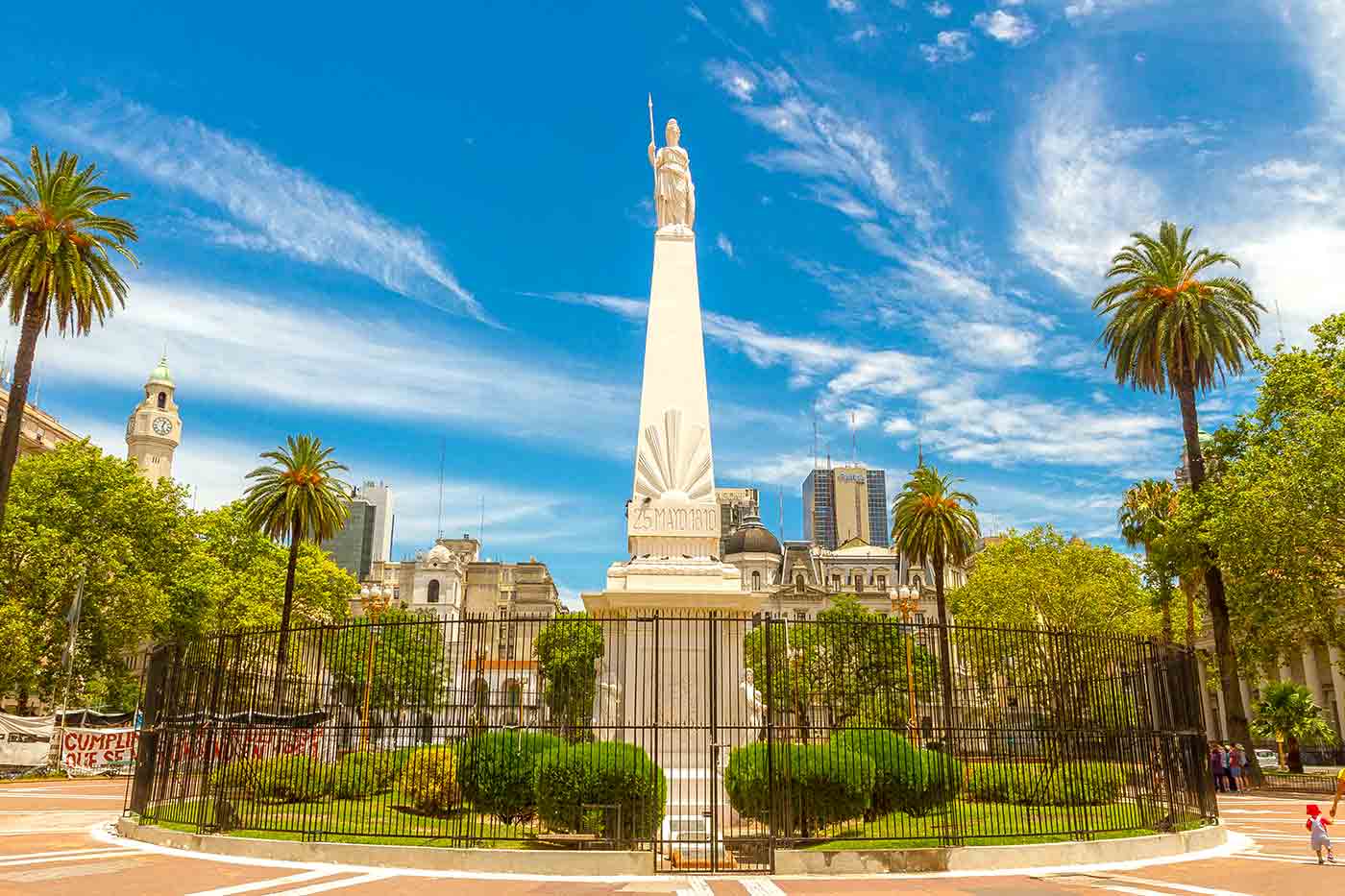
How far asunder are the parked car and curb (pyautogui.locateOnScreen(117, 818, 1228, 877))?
0.71 meters

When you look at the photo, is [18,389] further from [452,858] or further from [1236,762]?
[1236,762]

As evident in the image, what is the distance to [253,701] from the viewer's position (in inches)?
540

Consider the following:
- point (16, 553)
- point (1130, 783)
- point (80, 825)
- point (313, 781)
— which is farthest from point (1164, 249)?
point (16, 553)

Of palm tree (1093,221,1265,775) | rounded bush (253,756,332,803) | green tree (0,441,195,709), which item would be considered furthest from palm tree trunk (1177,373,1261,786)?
green tree (0,441,195,709)

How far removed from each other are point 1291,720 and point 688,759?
27612 mm

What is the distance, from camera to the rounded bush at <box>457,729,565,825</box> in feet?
43.2

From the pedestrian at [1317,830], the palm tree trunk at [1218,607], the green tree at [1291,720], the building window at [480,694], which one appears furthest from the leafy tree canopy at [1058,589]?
the building window at [480,694]

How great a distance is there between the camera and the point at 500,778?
1324cm

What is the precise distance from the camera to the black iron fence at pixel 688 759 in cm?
1219

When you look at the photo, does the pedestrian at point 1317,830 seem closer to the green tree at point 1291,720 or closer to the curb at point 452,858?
the curb at point 452,858

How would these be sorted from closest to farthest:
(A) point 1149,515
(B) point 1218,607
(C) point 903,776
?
1. (C) point 903,776
2. (B) point 1218,607
3. (A) point 1149,515

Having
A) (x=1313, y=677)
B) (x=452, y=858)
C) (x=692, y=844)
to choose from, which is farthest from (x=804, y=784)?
(x=1313, y=677)

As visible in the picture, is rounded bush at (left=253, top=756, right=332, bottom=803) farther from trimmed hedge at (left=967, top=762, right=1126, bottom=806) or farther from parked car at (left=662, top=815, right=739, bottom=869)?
trimmed hedge at (left=967, top=762, right=1126, bottom=806)

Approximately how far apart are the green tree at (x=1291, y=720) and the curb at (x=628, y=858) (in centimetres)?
2354
